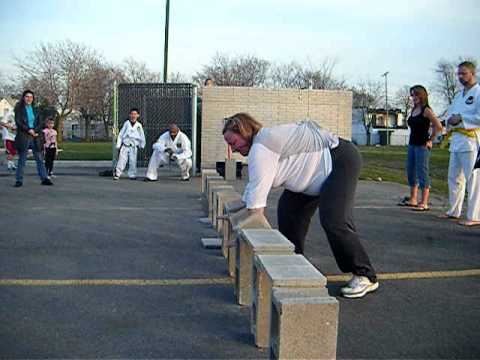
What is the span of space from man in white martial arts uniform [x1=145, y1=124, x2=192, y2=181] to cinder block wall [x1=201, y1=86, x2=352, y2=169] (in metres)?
1.68

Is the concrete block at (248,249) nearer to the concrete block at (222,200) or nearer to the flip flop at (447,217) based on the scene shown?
the concrete block at (222,200)

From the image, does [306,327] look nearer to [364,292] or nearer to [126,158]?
[364,292]

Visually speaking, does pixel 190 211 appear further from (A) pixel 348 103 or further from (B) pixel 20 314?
(A) pixel 348 103

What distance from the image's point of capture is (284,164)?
4.86 meters

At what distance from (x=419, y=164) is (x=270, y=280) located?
7.29 meters

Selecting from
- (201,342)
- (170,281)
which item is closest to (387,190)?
(170,281)

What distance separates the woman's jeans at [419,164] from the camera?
33.0ft

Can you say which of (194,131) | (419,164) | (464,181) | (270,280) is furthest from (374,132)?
(270,280)

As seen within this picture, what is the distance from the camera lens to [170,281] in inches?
223

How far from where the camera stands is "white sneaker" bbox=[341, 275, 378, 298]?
5.09 m

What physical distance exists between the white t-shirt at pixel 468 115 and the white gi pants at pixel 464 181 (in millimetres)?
116

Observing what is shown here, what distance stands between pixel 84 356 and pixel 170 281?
1851 millimetres

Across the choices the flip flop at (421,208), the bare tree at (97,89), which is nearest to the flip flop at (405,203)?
the flip flop at (421,208)

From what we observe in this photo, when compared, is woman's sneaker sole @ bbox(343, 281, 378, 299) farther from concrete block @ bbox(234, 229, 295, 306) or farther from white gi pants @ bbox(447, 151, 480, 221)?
white gi pants @ bbox(447, 151, 480, 221)
